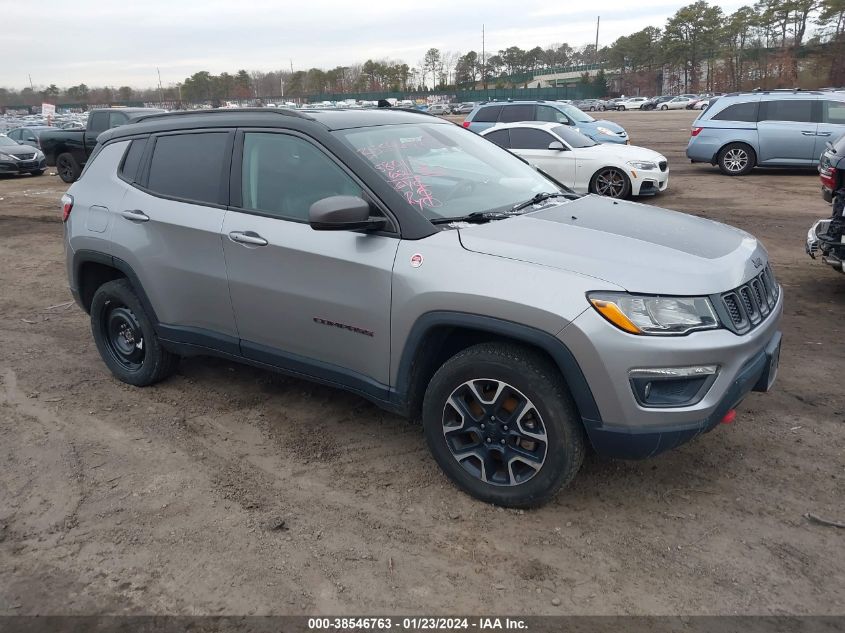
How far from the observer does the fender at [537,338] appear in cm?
287

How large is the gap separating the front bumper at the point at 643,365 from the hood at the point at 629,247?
0.68 ft

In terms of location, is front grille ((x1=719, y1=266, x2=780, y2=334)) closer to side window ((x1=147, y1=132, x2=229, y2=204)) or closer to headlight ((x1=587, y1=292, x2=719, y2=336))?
headlight ((x1=587, y1=292, x2=719, y2=336))

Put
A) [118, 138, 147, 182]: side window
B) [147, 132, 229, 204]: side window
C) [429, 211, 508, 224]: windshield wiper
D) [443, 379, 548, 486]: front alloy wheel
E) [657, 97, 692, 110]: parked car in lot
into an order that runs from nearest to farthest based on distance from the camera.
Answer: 1. [443, 379, 548, 486]: front alloy wheel
2. [429, 211, 508, 224]: windshield wiper
3. [147, 132, 229, 204]: side window
4. [118, 138, 147, 182]: side window
5. [657, 97, 692, 110]: parked car in lot

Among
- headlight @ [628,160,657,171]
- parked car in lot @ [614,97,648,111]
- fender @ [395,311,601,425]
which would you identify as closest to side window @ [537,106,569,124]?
headlight @ [628,160,657,171]

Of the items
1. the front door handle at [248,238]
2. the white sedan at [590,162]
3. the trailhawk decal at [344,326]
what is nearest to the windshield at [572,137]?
the white sedan at [590,162]

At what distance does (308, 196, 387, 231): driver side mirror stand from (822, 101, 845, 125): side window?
1363 centimetres

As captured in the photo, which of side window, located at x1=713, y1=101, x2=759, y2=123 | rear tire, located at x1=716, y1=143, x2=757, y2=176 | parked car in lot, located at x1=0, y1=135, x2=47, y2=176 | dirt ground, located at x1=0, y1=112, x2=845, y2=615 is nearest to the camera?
dirt ground, located at x1=0, y1=112, x2=845, y2=615

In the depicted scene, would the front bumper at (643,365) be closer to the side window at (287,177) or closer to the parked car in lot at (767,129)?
the side window at (287,177)

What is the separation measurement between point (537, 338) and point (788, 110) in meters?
13.7

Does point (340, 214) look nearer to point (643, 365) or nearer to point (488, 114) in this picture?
point (643, 365)

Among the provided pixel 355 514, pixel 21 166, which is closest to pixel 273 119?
pixel 355 514

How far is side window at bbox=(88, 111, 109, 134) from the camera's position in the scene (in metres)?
17.0

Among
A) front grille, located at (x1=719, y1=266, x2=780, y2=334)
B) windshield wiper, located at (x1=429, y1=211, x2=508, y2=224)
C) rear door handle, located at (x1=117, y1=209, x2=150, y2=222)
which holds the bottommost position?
front grille, located at (x1=719, y1=266, x2=780, y2=334)

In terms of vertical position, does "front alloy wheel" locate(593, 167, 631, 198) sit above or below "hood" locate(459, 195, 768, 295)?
below
